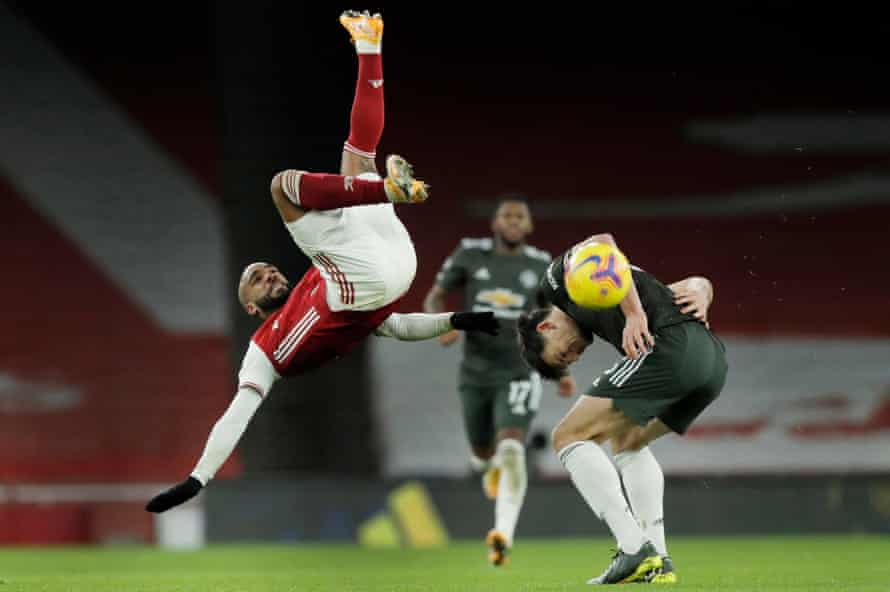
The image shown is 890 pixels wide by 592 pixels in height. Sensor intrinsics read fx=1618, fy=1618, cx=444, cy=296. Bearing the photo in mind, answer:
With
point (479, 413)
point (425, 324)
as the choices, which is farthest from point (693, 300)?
point (479, 413)

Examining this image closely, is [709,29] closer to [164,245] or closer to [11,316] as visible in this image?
[164,245]

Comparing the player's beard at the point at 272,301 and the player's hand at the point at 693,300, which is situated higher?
the player's hand at the point at 693,300

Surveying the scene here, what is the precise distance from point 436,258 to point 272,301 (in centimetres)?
539

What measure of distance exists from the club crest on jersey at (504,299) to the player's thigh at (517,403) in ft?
1.54

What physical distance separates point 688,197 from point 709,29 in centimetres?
146

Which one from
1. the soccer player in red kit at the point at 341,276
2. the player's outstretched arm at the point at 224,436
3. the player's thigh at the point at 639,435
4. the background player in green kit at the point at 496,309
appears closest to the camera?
the player's thigh at the point at 639,435

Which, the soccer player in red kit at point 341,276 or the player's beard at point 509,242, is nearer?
the soccer player in red kit at point 341,276

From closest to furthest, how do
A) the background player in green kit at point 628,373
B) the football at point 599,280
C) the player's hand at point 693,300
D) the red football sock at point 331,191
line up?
the football at point 599,280 < the background player in green kit at point 628,373 < the player's hand at point 693,300 < the red football sock at point 331,191

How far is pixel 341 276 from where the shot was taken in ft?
24.0

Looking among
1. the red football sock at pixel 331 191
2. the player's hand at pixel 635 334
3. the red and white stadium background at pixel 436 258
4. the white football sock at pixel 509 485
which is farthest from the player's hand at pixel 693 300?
the red and white stadium background at pixel 436 258

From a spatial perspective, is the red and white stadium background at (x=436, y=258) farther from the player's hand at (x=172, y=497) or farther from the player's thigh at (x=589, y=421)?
the player's thigh at (x=589, y=421)

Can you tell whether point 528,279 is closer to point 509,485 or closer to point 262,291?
point 509,485

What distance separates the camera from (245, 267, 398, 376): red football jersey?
24.7 ft

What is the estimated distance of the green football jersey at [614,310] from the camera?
642cm
